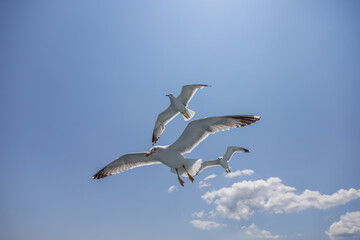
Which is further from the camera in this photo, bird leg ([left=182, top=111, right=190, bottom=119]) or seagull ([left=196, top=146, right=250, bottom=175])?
seagull ([left=196, top=146, right=250, bottom=175])

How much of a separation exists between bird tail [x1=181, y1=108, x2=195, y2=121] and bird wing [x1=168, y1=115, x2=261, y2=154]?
5.12 m

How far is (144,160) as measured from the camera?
9273 mm

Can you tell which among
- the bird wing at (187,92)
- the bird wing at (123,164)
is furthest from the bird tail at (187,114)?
the bird wing at (123,164)

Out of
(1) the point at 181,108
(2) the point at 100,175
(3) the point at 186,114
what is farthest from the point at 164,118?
(2) the point at 100,175

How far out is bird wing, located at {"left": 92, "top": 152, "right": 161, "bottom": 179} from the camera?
30.1 ft

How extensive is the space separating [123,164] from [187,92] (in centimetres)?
621

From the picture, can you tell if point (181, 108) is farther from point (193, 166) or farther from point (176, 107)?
point (193, 166)

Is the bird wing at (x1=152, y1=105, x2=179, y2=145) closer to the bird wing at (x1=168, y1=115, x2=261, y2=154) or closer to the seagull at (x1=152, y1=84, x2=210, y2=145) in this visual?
the seagull at (x1=152, y1=84, x2=210, y2=145)

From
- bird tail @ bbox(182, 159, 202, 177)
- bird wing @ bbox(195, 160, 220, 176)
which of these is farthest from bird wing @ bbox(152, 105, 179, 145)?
bird tail @ bbox(182, 159, 202, 177)

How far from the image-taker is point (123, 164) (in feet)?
30.9

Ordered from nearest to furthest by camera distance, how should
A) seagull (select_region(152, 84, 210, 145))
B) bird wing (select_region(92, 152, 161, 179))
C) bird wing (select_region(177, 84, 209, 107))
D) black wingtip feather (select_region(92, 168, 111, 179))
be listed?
1. bird wing (select_region(92, 152, 161, 179))
2. black wingtip feather (select_region(92, 168, 111, 179))
3. seagull (select_region(152, 84, 210, 145))
4. bird wing (select_region(177, 84, 209, 107))

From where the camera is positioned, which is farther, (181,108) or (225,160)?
(225,160)

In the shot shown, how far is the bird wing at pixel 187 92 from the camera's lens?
14.2 metres

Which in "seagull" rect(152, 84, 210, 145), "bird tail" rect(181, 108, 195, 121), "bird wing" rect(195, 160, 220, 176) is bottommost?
"bird wing" rect(195, 160, 220, 176)
